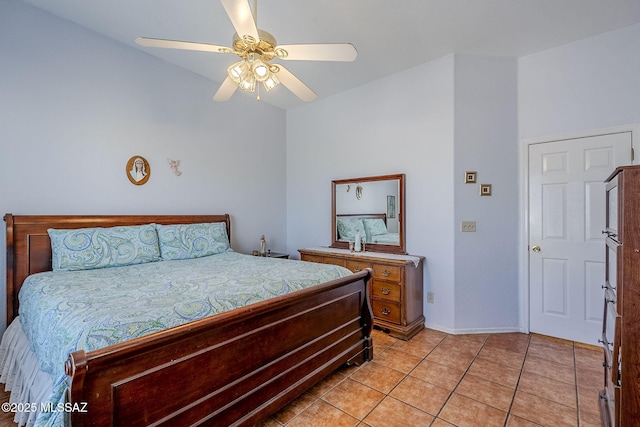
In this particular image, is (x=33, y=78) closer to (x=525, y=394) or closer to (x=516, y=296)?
(x=525, y=394)

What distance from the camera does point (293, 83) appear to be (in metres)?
2.22

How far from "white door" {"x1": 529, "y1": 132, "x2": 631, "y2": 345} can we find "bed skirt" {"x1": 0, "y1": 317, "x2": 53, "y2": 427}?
12.7 ft

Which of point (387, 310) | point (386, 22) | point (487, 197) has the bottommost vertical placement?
point (387, 310)

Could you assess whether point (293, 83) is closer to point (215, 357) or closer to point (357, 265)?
point (215, 357)

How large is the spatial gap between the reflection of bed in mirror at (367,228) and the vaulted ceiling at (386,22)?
184 cm

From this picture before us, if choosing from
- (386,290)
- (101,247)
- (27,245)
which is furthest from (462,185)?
(27,245)

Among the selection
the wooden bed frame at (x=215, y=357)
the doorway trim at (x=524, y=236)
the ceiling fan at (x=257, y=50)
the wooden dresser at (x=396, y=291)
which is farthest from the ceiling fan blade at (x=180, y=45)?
the doorway trim at (x=524, y=236)

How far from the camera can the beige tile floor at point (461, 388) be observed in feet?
5.98

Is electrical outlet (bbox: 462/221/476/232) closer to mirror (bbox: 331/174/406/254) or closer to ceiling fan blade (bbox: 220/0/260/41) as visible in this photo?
mirror (bbox: 331/174/406/254)

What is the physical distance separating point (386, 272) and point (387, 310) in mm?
402

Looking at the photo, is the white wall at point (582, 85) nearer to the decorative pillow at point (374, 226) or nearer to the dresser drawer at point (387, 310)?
the decorative pillow at point (374, 226)

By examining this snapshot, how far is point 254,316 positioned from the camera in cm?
162

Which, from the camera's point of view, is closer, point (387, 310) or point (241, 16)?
point (241, 16)

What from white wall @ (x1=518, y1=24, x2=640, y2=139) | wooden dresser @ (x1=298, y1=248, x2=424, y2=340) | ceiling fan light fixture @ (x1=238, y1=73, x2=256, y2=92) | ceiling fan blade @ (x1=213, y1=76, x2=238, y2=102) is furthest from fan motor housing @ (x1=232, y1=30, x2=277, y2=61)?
white wall @ (x1=518, y1=24, x2=640, y2=139)
